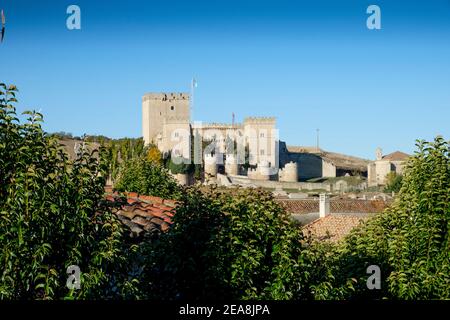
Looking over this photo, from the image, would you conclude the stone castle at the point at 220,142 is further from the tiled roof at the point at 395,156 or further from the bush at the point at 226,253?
the bush at the point at 226,253

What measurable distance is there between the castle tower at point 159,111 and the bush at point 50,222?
87558 mm

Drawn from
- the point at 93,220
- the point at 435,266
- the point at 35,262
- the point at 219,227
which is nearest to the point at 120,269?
the point at 93,220

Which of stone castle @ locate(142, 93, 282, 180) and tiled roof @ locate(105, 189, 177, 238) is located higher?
stone castle @ locate(142, 93, 282, 180)

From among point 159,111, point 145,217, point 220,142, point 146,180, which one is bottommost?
point 145,217

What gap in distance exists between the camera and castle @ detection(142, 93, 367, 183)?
88.1m

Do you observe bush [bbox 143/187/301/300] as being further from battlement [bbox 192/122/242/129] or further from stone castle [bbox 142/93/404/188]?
battlement [bbox 192/122/242/129]

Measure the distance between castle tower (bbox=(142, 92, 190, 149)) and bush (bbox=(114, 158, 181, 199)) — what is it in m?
74.9

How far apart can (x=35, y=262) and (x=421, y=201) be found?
5.71 meters

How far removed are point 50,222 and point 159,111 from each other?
297 feet

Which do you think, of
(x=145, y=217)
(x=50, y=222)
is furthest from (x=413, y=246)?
(x=50, y=222)

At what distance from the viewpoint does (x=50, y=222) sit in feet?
27.7

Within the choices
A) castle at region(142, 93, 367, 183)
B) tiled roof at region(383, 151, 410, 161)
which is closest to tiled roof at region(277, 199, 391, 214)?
castle at region(142, 93, 367, 183)

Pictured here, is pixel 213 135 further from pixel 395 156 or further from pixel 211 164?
pixel 395 156

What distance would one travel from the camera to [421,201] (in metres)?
11.7
